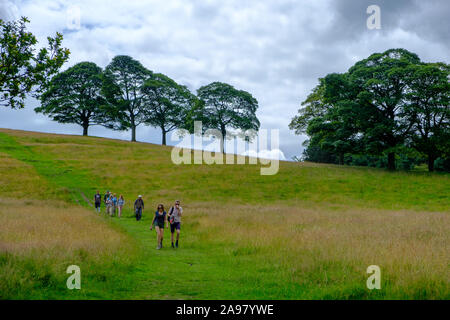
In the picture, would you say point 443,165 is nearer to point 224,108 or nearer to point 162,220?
point 224,108

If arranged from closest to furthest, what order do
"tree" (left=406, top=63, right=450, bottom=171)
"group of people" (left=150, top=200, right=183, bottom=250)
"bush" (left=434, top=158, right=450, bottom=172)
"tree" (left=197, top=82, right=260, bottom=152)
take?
"group of people" (left=150, top=200, right=183, bottom=250)
"tree" (left=406, top=63, right=450, bottom=171)
"bush" (left=434, top=158, right=450, bottom=172)
"tree" (left=197, top=82, right=260, bottom=152)

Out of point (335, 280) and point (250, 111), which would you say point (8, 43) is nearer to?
point (335, 280)

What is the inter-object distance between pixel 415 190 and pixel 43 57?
124 feet

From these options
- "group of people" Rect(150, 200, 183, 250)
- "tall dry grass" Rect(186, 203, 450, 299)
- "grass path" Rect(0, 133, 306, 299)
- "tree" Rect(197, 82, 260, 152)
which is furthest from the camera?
"tree" Rect(197, 82, 260, 152)

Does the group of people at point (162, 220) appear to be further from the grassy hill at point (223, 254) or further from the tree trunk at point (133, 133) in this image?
the tree trunk at point (133, 133)

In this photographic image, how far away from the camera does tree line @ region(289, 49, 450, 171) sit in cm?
4225

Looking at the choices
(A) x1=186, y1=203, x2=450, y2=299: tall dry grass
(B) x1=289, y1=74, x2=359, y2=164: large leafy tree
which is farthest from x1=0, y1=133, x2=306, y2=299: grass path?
(B) x1=289, y1=74, x2=359, y2=164: large leafy tree

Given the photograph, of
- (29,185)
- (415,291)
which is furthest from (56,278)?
(29,185)

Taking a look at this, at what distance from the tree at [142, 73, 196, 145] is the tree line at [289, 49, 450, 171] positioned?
30.4 metres

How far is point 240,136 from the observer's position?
66.2 meters

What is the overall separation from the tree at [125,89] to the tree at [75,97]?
7.25 feet

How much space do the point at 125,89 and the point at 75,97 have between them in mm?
9564

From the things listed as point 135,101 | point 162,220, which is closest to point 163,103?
point 135,101

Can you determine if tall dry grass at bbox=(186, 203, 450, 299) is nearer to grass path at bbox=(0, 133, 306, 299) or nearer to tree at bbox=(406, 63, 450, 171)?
grass path at bbox=(0, 133, 306, 299)
